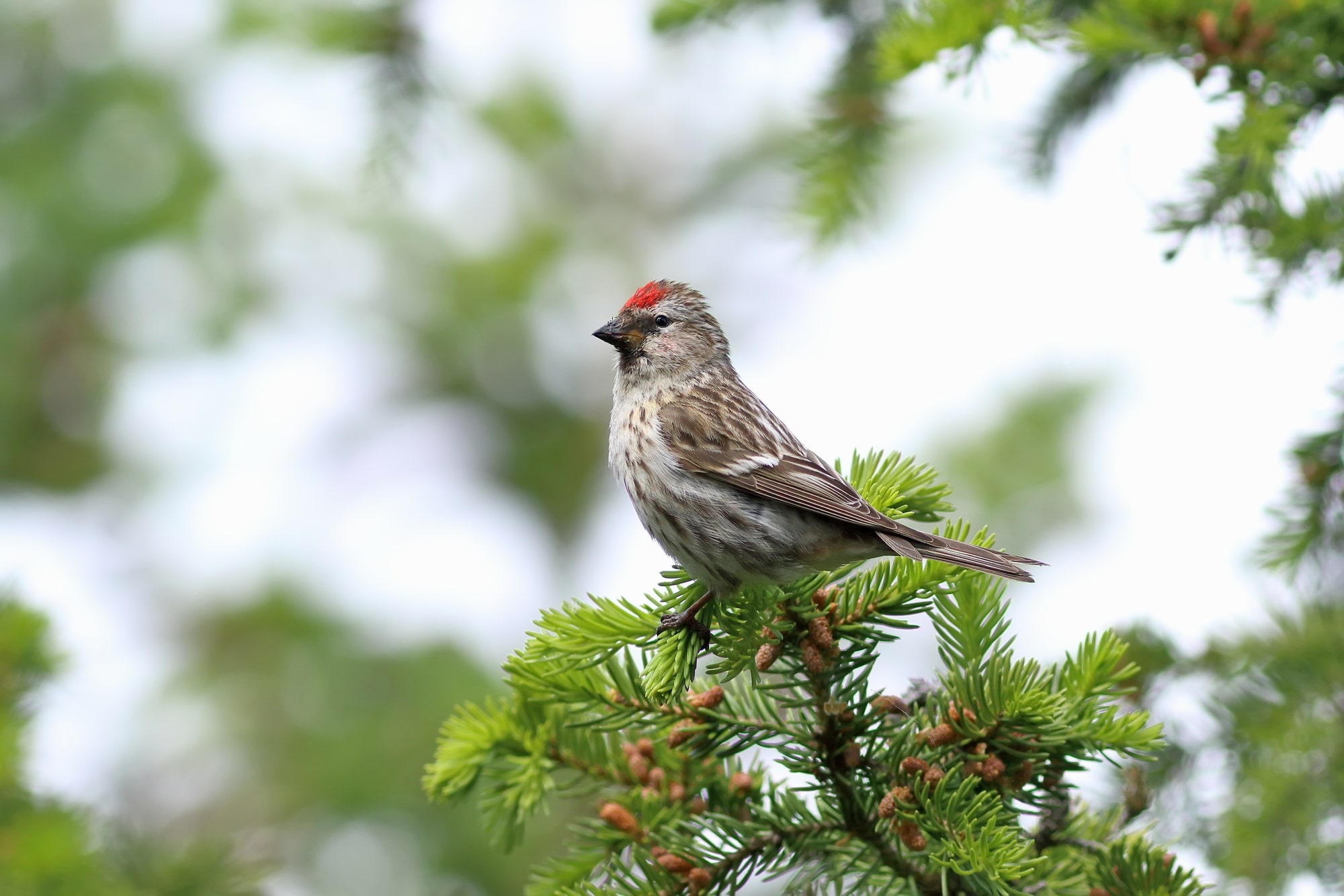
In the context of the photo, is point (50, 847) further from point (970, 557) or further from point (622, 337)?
point (970, 557)

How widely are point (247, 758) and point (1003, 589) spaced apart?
599cm

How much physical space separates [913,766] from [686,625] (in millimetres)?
670

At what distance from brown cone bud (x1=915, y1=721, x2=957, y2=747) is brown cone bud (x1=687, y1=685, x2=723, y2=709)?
14.4 inches

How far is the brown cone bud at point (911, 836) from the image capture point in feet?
6.17

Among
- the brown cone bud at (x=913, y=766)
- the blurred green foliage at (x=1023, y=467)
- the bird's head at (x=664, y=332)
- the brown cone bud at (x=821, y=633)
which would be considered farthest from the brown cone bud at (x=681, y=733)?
the blurred green foliage at (x=1023, y=467)

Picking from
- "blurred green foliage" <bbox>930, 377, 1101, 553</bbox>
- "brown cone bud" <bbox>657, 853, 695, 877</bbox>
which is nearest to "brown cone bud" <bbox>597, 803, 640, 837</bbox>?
"brown cone bud" <bbox>657, 853, 695, 877</bbox>

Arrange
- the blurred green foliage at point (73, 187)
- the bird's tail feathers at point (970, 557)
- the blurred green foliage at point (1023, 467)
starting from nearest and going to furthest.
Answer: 1. the bird's tail feathers at point (970, 557)
2. the blurred green foliage at point (1023, 467)
3. the blurred green foliage at point (73, 187)

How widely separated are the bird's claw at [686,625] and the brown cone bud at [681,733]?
0.29 meters

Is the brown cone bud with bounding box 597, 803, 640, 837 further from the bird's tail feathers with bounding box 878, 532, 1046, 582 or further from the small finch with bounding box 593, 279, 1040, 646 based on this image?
the bird's tail feathers with bounding box 878, 532, 1046, 582

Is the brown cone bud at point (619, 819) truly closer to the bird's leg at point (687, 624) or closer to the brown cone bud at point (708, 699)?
the brown cone bud at point (708, 699)

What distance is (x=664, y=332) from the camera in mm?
4117

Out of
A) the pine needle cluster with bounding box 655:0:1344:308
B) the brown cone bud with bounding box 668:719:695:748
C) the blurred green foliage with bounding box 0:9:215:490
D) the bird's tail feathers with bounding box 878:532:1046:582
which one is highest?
the blurred green foliage with bounding box 0:9:215:490

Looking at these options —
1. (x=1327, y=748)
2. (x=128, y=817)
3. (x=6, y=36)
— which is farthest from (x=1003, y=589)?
(x=6, y=36)

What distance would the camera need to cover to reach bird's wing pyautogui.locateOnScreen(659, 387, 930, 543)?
2.94 metres
